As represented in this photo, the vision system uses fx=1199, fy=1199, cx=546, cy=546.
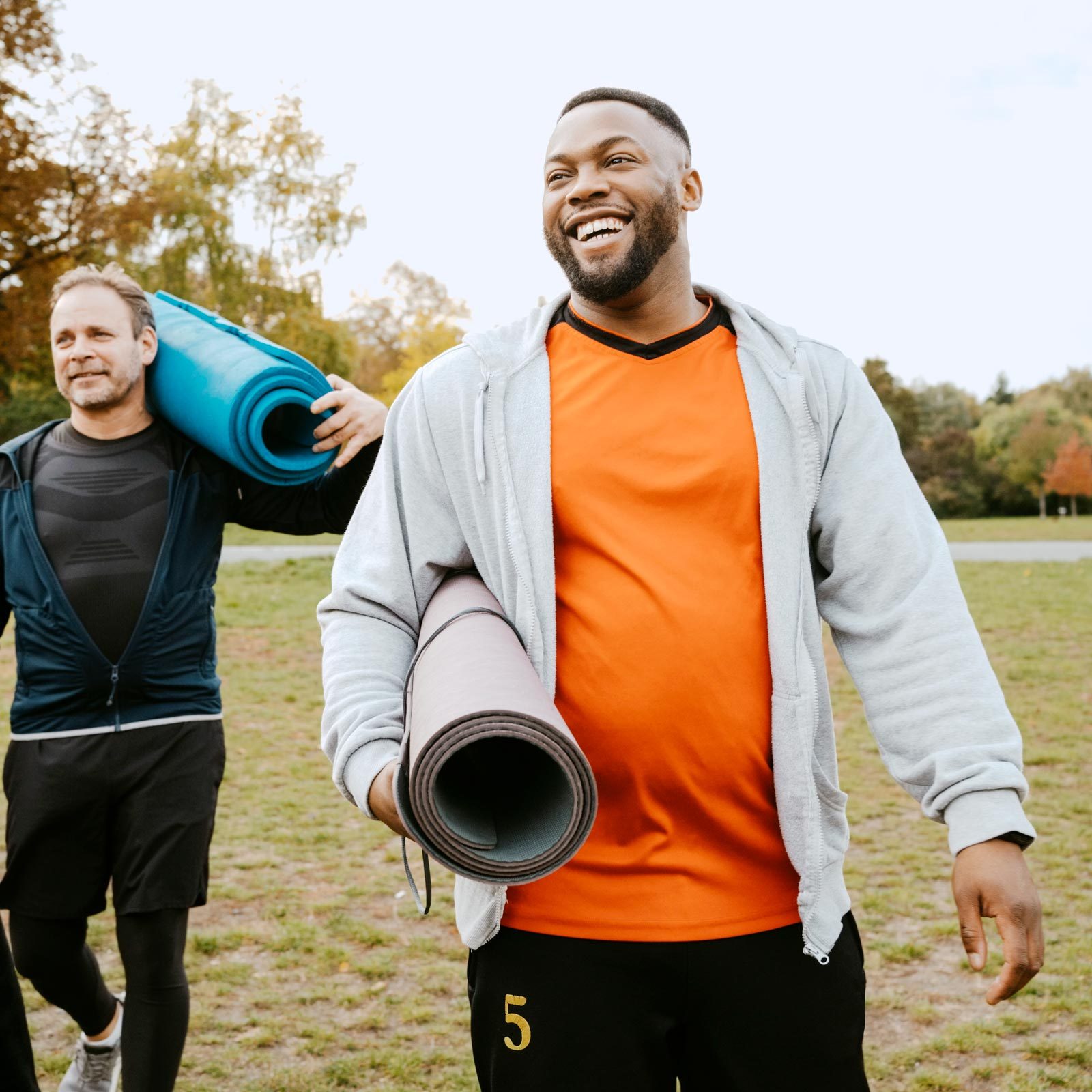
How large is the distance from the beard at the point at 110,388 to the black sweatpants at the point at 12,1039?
1.45m

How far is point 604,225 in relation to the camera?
2.31 meters

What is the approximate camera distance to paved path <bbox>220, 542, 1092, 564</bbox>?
2161 cm

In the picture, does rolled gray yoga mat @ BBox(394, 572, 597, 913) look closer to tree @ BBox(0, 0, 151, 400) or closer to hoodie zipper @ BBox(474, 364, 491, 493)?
hoodie zipper @ BBox(474, 364, 491, 493)

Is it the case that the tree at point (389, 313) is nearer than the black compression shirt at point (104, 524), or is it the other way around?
the black compression shirt at point (104, 524)

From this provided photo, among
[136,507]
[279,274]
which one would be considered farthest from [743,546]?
[279,274]

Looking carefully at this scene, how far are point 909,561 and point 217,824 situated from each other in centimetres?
556

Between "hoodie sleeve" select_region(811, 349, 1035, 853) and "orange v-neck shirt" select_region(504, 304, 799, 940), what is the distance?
173mm

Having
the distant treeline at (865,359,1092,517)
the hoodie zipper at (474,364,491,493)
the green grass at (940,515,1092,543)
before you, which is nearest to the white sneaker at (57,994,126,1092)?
the hoodie zipper at (474,364,491,493)

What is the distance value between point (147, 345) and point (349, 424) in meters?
0.79

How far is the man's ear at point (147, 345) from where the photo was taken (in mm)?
3498

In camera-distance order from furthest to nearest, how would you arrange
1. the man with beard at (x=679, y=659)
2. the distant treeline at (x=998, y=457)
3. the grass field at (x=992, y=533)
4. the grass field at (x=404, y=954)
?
the distant treeline at (x=998, y=457) < the grass field at (x=992, y=533) < the grass field at (x=404, y=954) < the man with beard at (x=679, y=659)

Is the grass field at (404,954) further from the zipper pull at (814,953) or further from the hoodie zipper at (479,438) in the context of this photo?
the hoodie zipper at (479,438)

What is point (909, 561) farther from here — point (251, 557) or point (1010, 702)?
point (251, 557)

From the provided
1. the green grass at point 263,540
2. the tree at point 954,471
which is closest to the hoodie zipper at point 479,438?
the green grass at point 263,540
